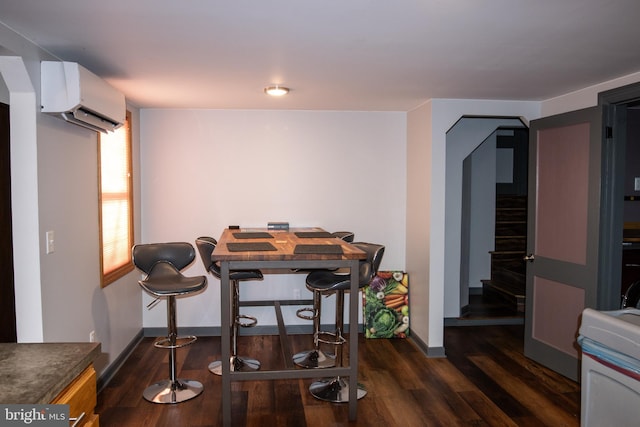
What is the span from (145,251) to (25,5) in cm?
212

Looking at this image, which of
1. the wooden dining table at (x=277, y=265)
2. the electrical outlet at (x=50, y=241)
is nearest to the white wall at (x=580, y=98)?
the wooden dining table at (x=277, y=265)

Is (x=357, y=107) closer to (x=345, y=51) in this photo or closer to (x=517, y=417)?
(x=345, y=51)

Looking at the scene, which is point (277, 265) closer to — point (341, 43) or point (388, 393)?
point (341, 43)

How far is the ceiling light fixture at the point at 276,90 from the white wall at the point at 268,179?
3.47 feet


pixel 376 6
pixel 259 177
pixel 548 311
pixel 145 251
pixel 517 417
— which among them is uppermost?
pixel 376 6

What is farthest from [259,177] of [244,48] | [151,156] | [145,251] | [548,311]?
[548,311]

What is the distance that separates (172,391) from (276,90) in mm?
2448

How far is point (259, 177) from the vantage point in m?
5.06

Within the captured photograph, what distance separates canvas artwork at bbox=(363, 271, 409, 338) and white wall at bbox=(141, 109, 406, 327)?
0.95ft

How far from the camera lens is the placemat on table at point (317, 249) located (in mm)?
2986

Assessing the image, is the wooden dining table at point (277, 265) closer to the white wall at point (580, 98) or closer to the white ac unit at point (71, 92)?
the white ac unit at point (71, 92)

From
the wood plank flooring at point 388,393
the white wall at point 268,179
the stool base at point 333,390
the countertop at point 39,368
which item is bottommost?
the wood plank flooring at point 388,393

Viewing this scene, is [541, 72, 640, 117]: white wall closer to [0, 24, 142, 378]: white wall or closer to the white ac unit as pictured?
the white ac unit

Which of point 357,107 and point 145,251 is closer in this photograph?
point 145,251
